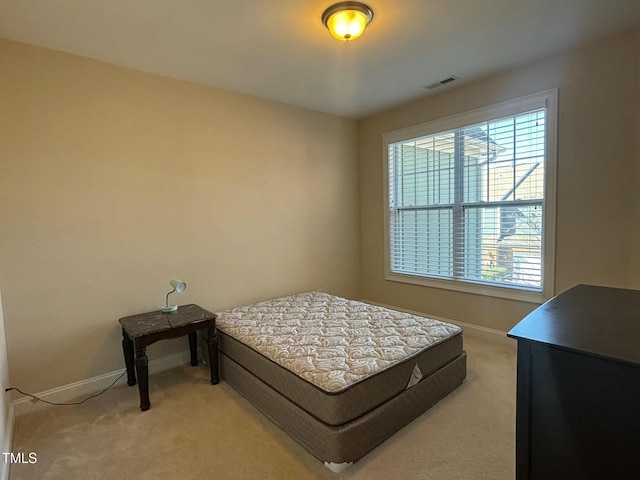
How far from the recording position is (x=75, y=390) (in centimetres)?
247

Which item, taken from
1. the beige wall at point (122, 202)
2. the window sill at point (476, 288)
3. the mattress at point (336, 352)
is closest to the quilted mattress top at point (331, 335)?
the mattress at point (336, 352)

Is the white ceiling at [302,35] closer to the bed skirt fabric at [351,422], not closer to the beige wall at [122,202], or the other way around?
the beige wall at [122,202]

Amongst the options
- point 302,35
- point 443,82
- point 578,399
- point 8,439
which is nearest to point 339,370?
point 578,399

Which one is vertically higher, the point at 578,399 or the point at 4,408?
the point at 578,399

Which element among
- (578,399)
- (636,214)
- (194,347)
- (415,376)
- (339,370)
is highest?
(636,214)

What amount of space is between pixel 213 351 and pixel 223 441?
78 cm

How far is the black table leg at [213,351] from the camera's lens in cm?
259

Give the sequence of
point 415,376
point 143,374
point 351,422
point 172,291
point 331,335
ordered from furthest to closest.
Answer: point 172,291, point 331,335, point 143,374, point 415,376, point 351,422

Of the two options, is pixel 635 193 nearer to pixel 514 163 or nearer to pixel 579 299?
pixel 514 163

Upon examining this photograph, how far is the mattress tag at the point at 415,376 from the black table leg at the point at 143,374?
1.71 meters

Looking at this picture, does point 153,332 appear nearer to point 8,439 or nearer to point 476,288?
point 8,439

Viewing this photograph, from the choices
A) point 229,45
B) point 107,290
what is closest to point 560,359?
point 229,45

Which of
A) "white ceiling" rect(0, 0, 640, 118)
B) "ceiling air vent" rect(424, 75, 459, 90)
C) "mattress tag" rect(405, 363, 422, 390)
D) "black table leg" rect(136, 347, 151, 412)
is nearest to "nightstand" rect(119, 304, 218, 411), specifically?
"black table leg" rect(136, 347, 151, 412)

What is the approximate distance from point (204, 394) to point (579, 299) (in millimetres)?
2417
